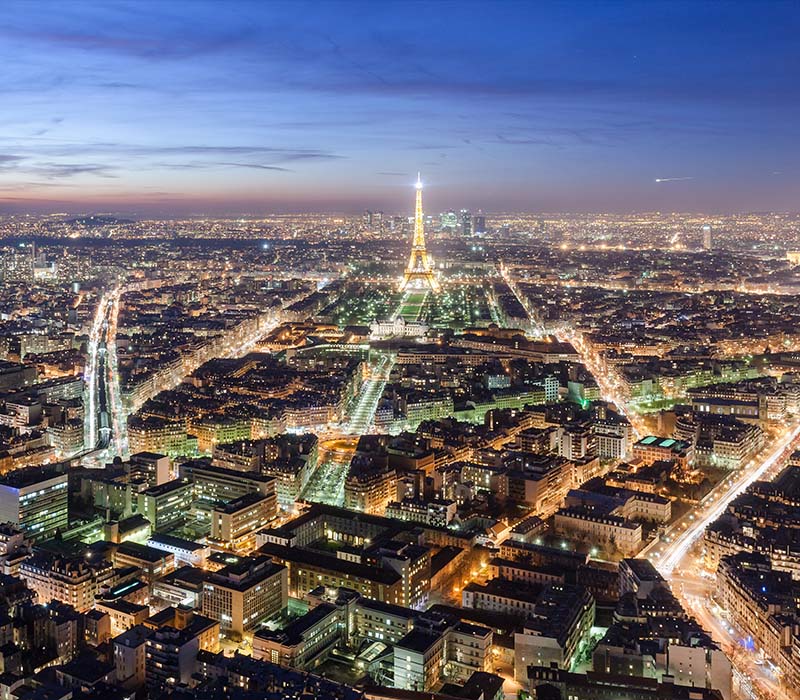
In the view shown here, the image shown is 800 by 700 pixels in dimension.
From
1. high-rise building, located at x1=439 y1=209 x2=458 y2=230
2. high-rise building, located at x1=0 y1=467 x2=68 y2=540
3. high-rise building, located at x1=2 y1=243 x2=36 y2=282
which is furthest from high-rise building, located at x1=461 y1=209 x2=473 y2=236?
high-rise building, located at x1=0 y1=467 x2=68 y2=540

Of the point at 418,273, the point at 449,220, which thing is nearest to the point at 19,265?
the point at 418,273

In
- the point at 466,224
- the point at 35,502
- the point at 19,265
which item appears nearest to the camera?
the point at 35,502

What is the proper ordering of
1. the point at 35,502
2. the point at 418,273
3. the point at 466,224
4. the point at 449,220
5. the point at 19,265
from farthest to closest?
the point at 449,220 < the point at 466,224 < the point at 19,265 < the point at 418,273 < the point at 35,502

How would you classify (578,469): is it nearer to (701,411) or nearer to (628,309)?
(701,411)

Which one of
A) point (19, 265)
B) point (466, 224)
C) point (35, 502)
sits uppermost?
point (466, 224)

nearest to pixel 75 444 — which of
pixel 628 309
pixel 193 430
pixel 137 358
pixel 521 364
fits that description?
pixel 193 430

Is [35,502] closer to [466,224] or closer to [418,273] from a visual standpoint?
[418,273]

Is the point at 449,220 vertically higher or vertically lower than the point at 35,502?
higher

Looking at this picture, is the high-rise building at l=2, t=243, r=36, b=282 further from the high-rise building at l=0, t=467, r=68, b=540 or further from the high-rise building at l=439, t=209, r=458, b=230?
the high-rise building at l=439, t=209, r=458, b=230

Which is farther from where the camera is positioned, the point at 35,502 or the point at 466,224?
the point at 466,224
